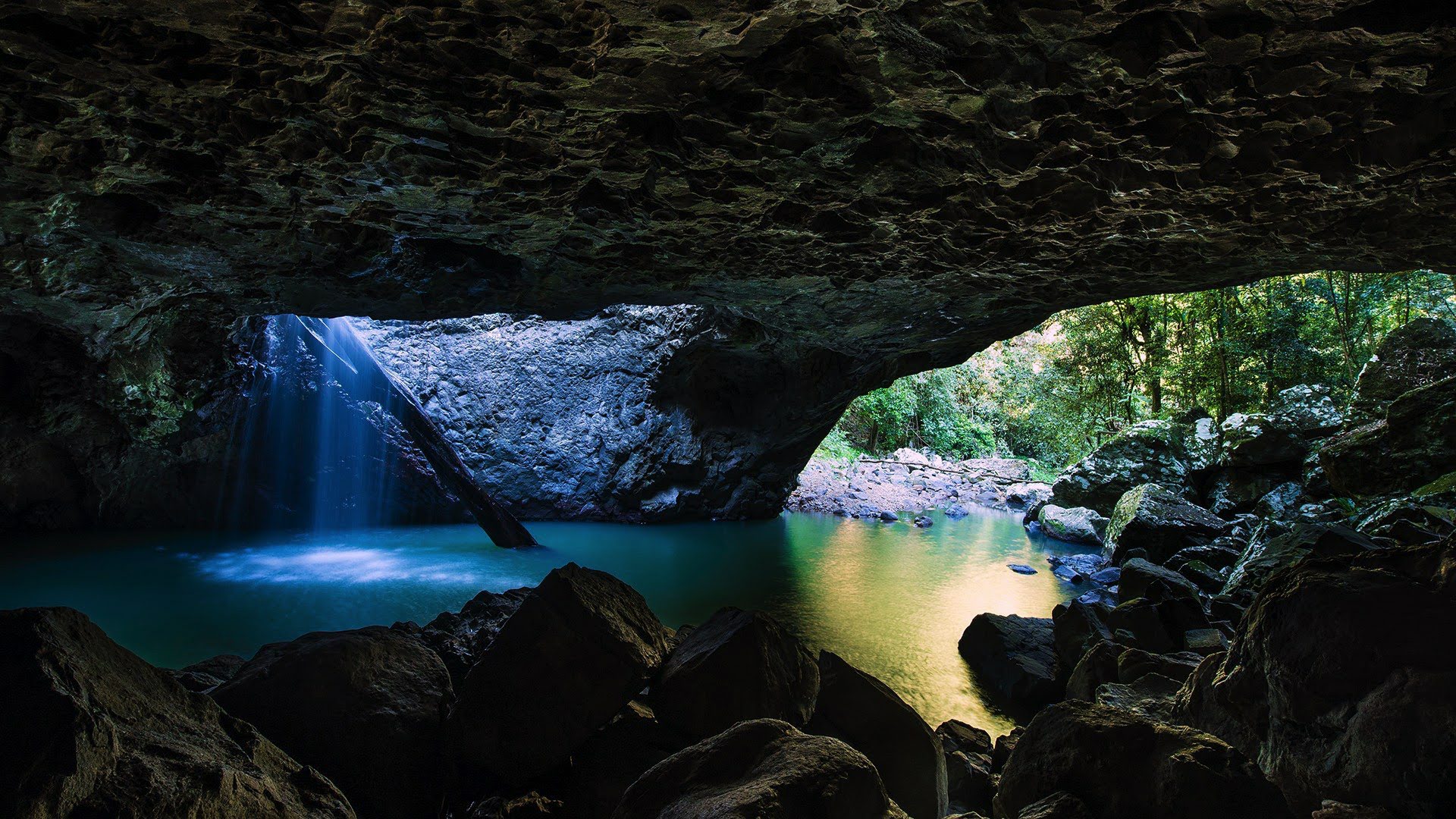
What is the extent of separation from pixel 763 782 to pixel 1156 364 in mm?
17298

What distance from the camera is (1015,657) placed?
4.88 meters

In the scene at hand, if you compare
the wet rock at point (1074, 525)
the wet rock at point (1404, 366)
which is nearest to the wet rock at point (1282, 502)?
the wet rock at point (1404, 366)

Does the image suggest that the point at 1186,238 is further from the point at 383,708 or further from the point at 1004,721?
the point at 383,708

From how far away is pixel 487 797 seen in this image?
2676mm

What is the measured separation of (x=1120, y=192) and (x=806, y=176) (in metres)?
1.87

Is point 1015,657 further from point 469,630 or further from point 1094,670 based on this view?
point 469,630

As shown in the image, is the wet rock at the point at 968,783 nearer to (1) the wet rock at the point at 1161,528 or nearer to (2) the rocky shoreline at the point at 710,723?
(2) the rocky shoreline at the point at 710,723

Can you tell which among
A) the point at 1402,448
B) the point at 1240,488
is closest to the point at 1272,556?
the point at 1402,448

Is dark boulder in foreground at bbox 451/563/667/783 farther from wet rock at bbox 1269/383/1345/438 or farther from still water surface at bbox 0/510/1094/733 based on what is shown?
wet rock at bbox 1269/383/1345/438

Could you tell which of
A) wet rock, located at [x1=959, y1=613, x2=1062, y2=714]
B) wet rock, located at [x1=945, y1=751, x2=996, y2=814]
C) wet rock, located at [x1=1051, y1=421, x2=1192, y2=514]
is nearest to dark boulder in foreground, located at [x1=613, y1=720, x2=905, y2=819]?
wet rock, located at [x1=945, y1=751, x2=996, y2=814]

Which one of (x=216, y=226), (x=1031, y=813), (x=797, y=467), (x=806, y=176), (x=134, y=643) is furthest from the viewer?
(x=797, y=467)

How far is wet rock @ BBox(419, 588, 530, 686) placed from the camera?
4.01 meters

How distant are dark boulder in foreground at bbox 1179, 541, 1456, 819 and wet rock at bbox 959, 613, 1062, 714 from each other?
2.01 m

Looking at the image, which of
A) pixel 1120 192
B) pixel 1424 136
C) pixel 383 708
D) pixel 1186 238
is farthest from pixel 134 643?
pixel 1424 136
